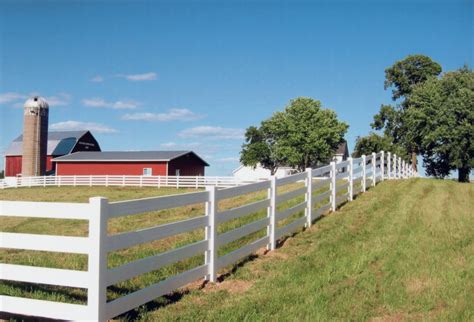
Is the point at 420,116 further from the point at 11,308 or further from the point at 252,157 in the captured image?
the point at 11,308

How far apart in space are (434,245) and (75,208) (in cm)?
680

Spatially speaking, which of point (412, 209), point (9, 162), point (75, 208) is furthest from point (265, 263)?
point (9, 162)

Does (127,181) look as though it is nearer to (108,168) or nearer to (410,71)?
(108,168)

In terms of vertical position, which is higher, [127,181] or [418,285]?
[127,181]

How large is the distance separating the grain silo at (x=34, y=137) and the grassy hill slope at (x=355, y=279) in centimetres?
4517

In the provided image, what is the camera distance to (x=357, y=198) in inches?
642

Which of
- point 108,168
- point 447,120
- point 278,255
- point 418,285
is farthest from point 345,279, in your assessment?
point 108,168

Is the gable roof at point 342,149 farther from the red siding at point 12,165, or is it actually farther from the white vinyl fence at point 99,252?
the white vinyl fence at point 99,252

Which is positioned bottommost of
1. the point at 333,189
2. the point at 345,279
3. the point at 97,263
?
the point at 345,279

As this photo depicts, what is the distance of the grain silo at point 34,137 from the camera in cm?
5112

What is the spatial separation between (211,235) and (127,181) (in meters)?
35.4

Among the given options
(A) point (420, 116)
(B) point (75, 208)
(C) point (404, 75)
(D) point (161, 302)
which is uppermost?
(C) point (404, 75)

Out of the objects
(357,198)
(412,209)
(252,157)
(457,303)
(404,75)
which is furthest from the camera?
(252,157)

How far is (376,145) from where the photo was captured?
163 feet
